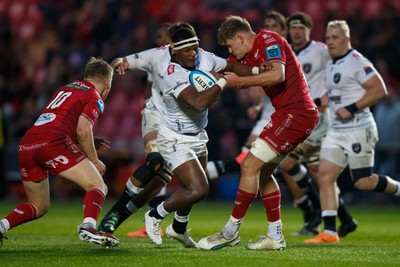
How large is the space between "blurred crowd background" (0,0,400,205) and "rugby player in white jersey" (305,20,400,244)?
20.2ft

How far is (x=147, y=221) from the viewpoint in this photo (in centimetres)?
936

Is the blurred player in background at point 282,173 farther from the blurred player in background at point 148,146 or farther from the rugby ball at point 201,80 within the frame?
the rugby ball at point 201,80

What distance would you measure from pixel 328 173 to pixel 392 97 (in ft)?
21.6

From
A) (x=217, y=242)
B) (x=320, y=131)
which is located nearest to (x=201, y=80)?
(x=217, y=242)

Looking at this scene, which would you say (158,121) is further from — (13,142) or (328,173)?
(13,142)

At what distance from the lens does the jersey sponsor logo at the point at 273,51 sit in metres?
8.83

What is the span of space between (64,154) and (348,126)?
3.94 metres

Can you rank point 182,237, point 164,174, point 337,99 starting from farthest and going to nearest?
point 337,99, point 164,174, point 182,237

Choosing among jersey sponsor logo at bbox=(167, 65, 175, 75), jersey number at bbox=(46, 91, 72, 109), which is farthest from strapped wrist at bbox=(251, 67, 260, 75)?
jersey number at bbox=(46, 91, 72, 109)

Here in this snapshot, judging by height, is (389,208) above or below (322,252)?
below

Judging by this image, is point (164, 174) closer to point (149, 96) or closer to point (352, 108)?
point (149, 96)

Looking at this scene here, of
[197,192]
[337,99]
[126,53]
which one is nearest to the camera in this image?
[197,192]

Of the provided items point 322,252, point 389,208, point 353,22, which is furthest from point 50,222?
point 353,22

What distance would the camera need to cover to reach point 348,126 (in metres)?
10.9
